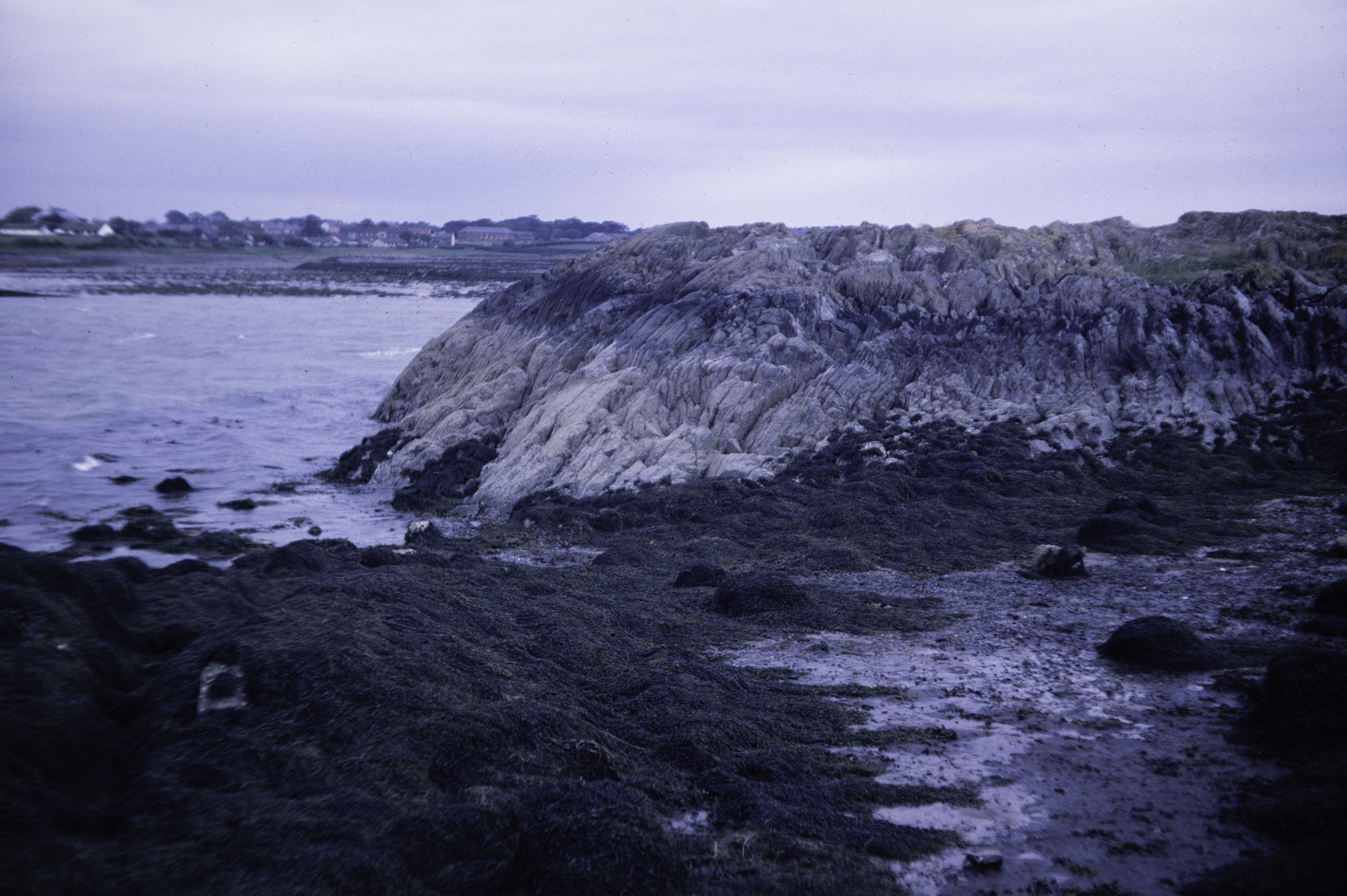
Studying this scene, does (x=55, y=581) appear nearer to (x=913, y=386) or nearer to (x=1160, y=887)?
(x=1160, y=887)

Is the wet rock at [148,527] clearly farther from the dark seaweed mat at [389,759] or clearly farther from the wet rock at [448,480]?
the dark seaweed mat at [389,759]

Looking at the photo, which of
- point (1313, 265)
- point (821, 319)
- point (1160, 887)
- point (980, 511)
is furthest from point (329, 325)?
point (1160, 887)

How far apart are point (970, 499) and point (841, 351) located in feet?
37.7

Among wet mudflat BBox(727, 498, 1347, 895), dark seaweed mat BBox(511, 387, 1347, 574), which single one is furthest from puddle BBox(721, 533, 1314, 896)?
dark seaweed mat BBox(511, 387, 1347, 574)

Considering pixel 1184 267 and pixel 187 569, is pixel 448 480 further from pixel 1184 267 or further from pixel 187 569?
pixel 1184 267

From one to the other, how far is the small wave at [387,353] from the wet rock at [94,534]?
127ft

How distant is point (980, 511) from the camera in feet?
76.5

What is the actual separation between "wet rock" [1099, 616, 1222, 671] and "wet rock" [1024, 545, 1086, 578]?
414 cm

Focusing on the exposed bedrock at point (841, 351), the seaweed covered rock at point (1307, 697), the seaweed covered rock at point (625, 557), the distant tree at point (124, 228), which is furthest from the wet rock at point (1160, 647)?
the distant tree at point (124, 228)

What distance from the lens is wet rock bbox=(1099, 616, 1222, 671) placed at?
12.5m

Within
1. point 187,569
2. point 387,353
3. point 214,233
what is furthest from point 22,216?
point 214,233

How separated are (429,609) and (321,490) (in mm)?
18237

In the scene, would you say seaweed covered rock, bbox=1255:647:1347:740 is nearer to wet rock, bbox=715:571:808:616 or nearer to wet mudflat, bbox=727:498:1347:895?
wet mudflat, bbox=727:498:1347:895

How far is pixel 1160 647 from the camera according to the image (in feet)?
41.5
